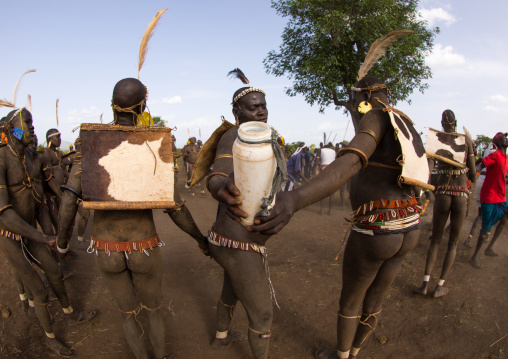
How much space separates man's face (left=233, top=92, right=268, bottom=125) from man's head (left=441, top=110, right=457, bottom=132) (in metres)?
3.08

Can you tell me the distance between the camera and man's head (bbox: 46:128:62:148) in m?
6.55

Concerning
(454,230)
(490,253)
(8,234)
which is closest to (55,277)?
(8,234)

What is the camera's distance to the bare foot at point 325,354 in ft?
10.4

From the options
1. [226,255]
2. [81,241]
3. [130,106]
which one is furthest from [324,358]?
[81,241]

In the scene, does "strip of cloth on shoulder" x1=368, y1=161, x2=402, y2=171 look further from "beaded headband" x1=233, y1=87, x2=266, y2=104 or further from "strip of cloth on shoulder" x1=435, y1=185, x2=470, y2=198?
"strip of cloth on shoulder" x1=435, y1=185, x2=470, y2=198

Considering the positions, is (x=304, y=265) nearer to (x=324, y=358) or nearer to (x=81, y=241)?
(x=324, y=358)

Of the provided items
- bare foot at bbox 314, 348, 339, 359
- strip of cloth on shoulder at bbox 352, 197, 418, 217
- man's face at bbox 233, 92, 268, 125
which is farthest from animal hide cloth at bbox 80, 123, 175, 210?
bare foot at bbox 314, 348, 339, 359

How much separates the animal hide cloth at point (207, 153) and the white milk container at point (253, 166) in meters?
0.92

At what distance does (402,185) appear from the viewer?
8.23 ft

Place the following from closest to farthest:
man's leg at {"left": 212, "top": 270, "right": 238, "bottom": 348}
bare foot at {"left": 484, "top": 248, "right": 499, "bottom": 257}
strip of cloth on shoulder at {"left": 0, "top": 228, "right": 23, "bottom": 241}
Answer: man's leg at {"left": 212, "top": 270, "right": 238, "bottom": 348} < strip of cloth on shoulder at {"left": 0, "top": 228, "right": 23, "bottom": 241} < bare foot at {"left": 484, "top": 248, "right": 499, "bottom": 257}

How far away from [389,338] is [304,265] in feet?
6.64

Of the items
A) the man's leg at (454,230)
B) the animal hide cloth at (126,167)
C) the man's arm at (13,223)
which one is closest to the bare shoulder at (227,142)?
the animal hide cloth at (126,167)

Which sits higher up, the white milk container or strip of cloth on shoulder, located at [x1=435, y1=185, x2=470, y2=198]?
the white milk container

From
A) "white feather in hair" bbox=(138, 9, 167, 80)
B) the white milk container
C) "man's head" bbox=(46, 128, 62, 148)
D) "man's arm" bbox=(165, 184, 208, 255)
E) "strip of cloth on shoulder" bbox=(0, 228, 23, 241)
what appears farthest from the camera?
"man's head" bbox=(46, 128, 62, 148)
